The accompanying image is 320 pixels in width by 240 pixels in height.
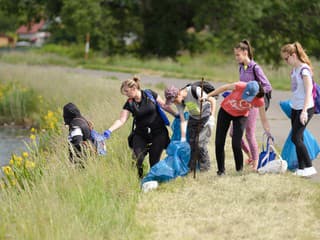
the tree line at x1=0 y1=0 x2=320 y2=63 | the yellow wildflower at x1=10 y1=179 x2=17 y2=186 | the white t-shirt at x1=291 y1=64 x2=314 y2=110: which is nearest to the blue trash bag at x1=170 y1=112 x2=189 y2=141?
the white t-shirt at x1=291 y1=64 x2=314 y2=110

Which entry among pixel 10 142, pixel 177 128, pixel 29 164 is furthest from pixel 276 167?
pixel 10 142

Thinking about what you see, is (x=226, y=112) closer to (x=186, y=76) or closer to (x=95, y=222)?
(x=95, y=222)

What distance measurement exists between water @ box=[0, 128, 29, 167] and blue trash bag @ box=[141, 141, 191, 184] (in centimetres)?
510

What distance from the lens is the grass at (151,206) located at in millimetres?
6527

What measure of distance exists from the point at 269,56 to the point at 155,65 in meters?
10.2

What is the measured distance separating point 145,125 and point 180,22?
3155cm

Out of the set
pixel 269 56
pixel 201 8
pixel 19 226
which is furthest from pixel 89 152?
pixel 269 56

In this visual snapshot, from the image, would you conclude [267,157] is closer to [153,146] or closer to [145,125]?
[153,146]

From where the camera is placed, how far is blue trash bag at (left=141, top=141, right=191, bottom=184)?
27.3ft

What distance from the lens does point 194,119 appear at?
879 cm

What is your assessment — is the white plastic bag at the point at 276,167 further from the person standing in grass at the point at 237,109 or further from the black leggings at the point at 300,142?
the person standing in grass at the point at 237,109

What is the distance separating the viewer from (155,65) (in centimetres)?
3067

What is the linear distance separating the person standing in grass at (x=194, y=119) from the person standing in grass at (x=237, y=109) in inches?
7.0

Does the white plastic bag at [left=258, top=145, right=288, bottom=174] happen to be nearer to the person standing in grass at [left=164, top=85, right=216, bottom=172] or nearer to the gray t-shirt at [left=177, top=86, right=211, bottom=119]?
the person standing in grass at [left=164, top=85, right=216, bottom=172]
